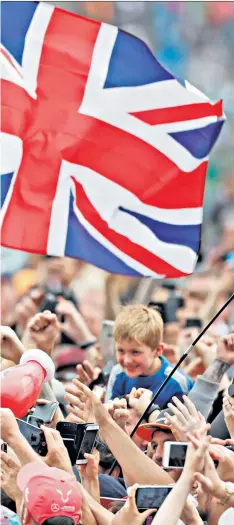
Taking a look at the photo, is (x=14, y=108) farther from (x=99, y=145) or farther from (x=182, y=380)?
(x=182, y=380)

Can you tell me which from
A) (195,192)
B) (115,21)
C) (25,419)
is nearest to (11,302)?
(195,192)

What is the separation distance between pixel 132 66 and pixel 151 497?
10.3 ft

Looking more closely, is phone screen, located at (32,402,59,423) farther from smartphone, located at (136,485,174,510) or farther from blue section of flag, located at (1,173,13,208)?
blue section of flag, located at (1,173,13,208)

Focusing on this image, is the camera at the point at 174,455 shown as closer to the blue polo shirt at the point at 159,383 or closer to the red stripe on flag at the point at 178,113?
the blue polo shirt at the point at 159,383

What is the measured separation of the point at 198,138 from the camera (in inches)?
321

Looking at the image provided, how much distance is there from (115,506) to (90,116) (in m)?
2.56

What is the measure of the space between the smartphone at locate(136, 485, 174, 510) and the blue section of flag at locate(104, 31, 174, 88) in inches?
120

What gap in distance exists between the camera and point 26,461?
5.51m

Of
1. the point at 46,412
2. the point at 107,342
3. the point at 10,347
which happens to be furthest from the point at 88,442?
the point at 107,342

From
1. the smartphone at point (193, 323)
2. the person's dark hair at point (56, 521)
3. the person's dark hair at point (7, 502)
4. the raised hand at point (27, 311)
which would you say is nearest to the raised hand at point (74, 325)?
the raised hand at point (27, 311)

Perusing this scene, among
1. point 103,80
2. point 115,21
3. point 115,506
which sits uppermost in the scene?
point 103,80

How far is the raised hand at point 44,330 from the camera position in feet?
24.9

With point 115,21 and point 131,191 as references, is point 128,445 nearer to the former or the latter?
point 131,191

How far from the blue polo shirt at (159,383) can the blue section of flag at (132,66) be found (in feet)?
4.91
